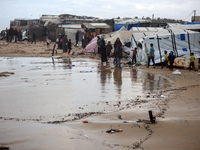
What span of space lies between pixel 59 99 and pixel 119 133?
360cm

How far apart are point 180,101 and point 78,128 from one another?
3.55 metres

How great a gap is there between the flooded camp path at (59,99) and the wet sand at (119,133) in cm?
2

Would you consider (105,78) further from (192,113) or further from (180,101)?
(192,113)

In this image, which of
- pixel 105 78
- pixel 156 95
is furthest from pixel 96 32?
pixel 156 95

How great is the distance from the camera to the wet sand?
537 centimetres

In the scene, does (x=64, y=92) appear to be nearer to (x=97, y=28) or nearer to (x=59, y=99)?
(x=59, y=99)

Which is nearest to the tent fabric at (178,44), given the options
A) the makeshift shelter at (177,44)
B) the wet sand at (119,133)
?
the makeshift shelter at (177,44)

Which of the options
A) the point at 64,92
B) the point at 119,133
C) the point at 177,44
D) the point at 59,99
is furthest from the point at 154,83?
the point at 177,44

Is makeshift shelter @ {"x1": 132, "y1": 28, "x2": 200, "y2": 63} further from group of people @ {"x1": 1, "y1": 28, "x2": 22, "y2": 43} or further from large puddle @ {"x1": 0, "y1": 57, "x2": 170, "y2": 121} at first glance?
group of people @ {"x1": 1, "y1": 28, "x2": 22, "y2": 43}

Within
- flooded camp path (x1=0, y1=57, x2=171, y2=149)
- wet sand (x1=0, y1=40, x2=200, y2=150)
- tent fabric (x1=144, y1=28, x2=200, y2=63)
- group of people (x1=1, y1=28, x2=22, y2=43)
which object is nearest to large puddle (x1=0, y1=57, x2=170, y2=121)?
flooded camp path (x1=0, y1=57, x2=171, y2=149)

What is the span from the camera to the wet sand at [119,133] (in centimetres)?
537

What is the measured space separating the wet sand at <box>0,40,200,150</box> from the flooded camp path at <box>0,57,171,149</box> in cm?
2

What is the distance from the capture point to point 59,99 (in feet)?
30.4

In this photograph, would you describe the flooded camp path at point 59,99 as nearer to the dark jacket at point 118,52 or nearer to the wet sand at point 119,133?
the wet sand at point 119,133
